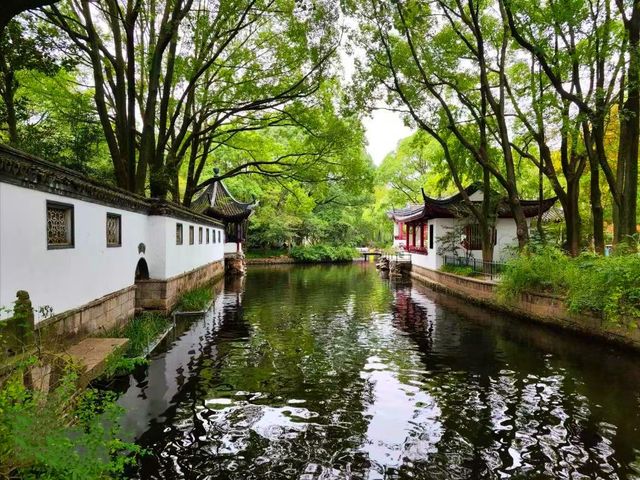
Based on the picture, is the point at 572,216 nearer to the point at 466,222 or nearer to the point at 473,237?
the point at 466,222

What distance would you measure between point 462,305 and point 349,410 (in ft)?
37.9

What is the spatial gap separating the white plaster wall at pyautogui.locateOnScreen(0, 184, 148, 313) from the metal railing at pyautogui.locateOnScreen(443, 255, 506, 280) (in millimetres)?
12729

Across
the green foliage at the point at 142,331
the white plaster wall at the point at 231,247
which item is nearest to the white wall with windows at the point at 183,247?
the green foliage at the point at 142,331

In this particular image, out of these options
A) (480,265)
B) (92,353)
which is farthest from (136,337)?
(480,265)

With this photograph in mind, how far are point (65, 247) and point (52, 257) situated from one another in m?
0.49

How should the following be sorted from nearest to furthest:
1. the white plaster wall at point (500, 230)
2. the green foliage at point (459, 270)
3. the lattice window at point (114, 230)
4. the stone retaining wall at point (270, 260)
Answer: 1. the lattice window at point (114, 230)
2. the green foliage at point (459, 270)
3. the white plaster wall at point (500, 230)
4. the stone retaining wall at point (270, 260)

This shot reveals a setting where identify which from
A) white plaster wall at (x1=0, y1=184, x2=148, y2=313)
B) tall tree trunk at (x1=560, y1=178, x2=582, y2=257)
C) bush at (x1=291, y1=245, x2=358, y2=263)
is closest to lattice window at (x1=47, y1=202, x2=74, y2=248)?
white plaster wall at (x1=0, y1=184, x2=148, y2=313)

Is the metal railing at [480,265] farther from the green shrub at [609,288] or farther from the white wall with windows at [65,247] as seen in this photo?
the white wall with windows at [65,247]

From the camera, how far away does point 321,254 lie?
41.9 metres

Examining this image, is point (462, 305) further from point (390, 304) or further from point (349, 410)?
point (349, 410)

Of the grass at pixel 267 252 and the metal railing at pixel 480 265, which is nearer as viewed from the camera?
the metal railing at pixel 480 265

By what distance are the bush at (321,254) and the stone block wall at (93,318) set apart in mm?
30006

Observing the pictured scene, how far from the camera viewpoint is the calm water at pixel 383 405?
4.86 meters

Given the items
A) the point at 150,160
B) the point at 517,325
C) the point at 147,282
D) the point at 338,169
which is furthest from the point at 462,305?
the point at 150,160
